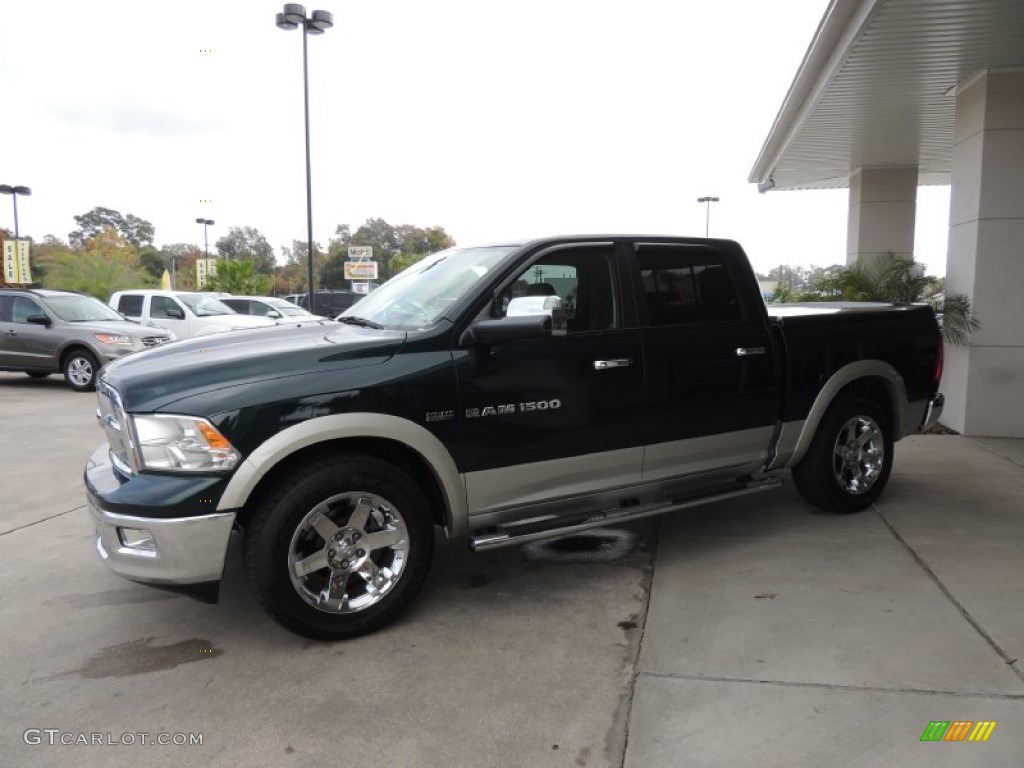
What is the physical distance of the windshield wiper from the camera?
4242mm

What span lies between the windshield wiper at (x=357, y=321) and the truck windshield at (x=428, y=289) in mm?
19

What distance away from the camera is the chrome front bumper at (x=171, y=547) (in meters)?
3.21

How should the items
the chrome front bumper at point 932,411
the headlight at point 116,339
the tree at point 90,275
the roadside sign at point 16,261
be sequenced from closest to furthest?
the chrome front bumper at point 932,411 < the headlight at point 116,339 < the roadside sign at point 16,261 < the tree at point 90,275

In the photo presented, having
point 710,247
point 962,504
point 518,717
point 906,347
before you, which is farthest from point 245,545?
point 962,504

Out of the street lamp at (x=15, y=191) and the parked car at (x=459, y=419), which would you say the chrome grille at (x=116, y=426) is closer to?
the parked car at (x=459, y=419)

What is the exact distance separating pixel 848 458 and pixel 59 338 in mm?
12813

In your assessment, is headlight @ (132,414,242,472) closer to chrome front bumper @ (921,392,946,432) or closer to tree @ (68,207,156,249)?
chrome front bumper @ (921,392,946,432)

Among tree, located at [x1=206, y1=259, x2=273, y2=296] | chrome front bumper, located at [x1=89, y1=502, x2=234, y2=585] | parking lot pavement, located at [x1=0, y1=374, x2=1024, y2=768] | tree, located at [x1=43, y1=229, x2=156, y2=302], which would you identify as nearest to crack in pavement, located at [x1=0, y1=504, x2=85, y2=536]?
parking lot pavement, located at [x1=0, y1=374, x2=1024, y2=768]

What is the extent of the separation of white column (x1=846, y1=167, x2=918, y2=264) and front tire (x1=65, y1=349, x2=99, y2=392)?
1440 cm

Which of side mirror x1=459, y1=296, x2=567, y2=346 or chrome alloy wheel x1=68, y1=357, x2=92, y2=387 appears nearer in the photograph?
side mirror x1=459, y1=296, x2=567, y2=346

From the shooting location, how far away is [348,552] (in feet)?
11.7

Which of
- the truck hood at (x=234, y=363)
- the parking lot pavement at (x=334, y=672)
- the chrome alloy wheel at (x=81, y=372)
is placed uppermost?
the truck hood at (x=234, y=363)

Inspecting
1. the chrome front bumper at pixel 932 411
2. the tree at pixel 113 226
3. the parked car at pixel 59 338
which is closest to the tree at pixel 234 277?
the parked car at pixel 59 338

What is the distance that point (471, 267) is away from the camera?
4.29 metres
